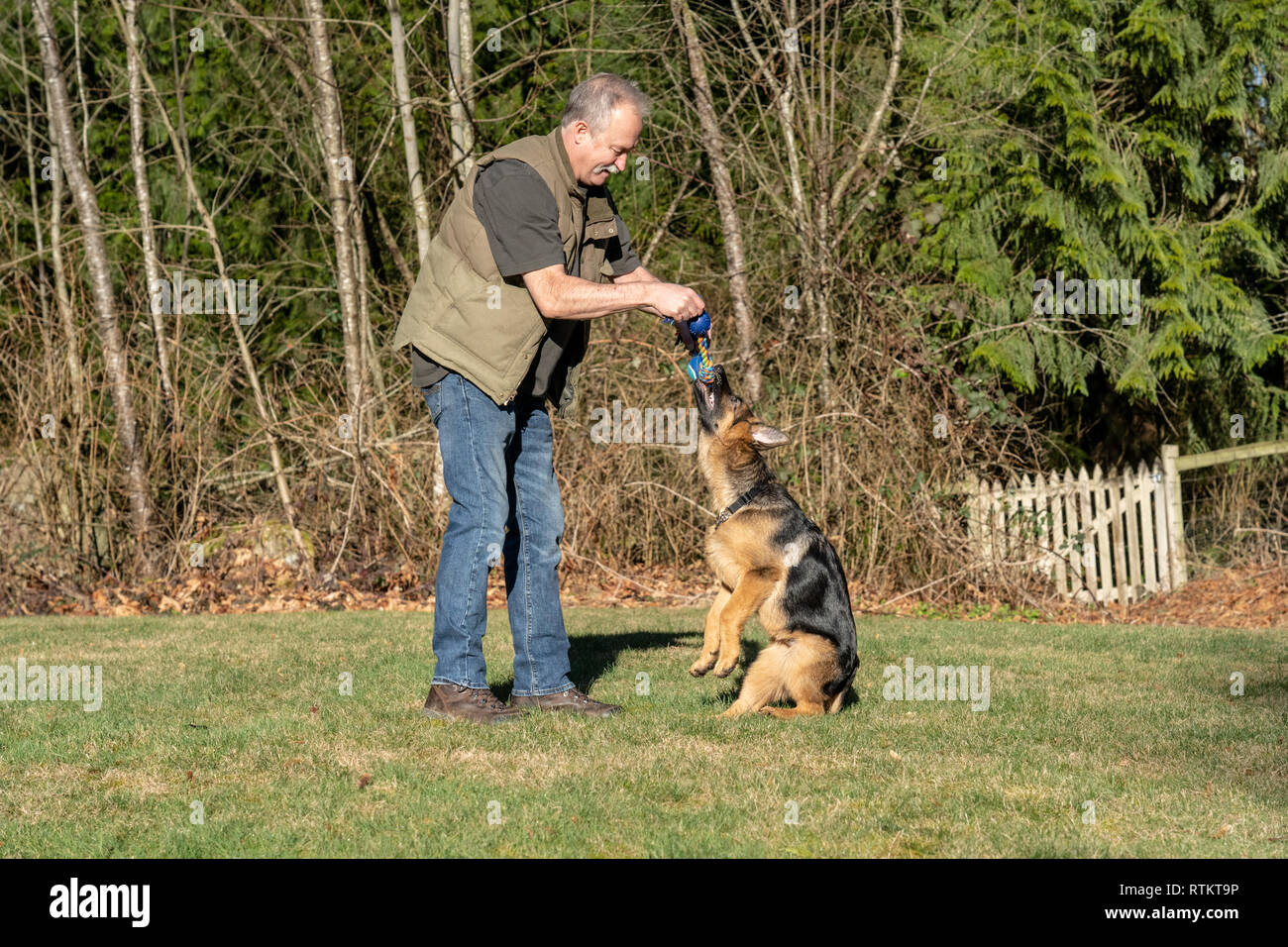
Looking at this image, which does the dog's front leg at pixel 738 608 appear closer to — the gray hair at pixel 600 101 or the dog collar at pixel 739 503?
the dog collar at pixel 739 503

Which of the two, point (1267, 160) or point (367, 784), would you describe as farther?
point (1267, 160)

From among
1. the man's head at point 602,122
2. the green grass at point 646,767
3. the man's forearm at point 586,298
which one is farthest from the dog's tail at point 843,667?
the man's head at point 602,122

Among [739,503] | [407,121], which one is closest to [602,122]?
[739,503]

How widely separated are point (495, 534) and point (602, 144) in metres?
1.69

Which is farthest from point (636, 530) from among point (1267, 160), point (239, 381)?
point (1267, 160)

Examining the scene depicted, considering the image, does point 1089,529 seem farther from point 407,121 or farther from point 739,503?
point 407,121

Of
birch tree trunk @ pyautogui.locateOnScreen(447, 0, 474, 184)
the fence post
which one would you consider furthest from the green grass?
birch tree trunk @ pyautogui.locateOnScreen(447, 0, 474, 184)

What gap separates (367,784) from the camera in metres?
4.21

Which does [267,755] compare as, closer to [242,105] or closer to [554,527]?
[554,527]

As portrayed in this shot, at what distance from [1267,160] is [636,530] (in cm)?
734

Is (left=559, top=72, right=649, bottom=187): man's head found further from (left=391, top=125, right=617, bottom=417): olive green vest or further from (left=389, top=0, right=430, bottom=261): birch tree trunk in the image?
(left=389, top=0, right=430, bottom=261): birch tree trunk

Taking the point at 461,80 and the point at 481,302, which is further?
the point at 461,80

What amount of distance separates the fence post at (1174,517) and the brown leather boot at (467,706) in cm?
880

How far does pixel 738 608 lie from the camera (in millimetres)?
5246
